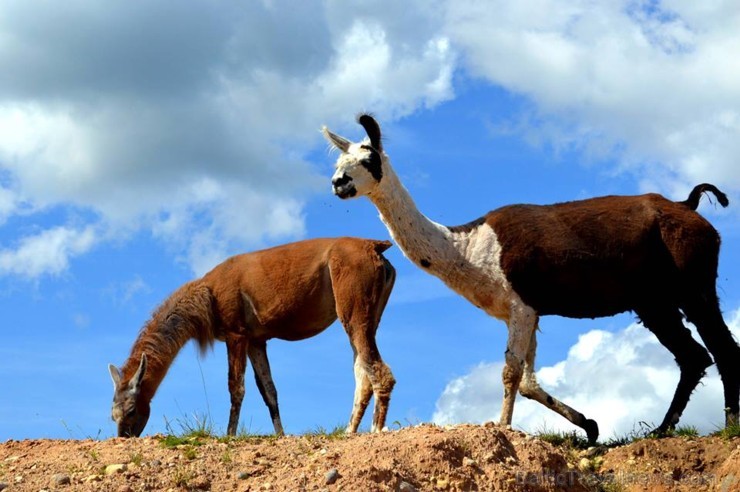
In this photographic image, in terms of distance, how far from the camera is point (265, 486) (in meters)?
9.44

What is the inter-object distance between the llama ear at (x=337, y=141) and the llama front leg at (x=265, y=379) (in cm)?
379

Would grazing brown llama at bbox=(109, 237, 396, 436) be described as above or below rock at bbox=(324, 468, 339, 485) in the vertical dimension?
above

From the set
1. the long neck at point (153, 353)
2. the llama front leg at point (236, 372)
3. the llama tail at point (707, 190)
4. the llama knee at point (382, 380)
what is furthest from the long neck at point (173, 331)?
the llama tail at point (707, 190)

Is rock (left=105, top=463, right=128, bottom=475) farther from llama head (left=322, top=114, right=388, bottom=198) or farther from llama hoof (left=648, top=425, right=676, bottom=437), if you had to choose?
llama hoof (left=648, top=425, right=676, bottom=437)

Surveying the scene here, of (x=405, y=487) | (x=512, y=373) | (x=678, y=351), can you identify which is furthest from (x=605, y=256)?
(x=405, y=487)

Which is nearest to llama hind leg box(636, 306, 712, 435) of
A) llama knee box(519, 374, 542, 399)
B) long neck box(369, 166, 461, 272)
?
llama knee box(519, 374, 542, 399)

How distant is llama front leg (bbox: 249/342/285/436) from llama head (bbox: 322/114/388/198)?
3755mm

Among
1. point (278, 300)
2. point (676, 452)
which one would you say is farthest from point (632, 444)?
point (278, 300)

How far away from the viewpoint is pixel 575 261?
1275cm

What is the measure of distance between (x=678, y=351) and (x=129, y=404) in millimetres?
7454

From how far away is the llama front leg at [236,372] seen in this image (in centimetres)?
1468

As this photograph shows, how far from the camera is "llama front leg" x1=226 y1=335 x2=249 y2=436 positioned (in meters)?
14.7

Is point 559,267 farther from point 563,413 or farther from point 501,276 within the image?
point 563,413

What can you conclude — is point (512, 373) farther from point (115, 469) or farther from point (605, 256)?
point (115, 469)
